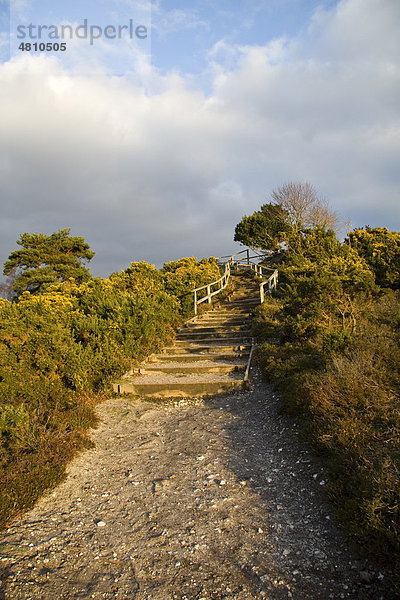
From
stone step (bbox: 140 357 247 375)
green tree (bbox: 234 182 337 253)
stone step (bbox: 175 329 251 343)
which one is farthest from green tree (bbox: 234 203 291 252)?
stone step (bbox: 140 357 247 375)

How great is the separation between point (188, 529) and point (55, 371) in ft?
14.4

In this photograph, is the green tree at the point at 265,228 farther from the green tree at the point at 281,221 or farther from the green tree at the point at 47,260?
the green tree at the point at 47,260

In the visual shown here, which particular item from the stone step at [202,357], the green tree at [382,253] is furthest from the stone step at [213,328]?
the green tree at [382,253]

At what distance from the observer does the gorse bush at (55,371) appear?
412cm

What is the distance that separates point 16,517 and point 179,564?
68.1 inches

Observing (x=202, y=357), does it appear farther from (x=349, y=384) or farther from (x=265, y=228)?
(x=265, y=228)

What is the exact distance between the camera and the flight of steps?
7430 mm

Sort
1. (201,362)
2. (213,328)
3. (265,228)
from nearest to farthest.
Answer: (201,362)
(213,328)
(265,228)

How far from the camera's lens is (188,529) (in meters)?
3.31

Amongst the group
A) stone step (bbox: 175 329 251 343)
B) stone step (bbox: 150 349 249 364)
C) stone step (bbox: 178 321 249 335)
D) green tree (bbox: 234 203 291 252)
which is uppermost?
green tree (bbox: 234 203 291 252)

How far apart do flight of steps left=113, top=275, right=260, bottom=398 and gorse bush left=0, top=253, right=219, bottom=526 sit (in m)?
0.48

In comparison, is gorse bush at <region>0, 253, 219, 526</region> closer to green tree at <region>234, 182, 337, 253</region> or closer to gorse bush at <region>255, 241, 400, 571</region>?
gorse bush at <region>255, 241, 400, 571</region>

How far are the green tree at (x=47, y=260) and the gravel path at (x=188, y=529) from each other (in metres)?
18.0

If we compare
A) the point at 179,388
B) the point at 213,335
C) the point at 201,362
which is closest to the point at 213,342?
the point at 213,335
